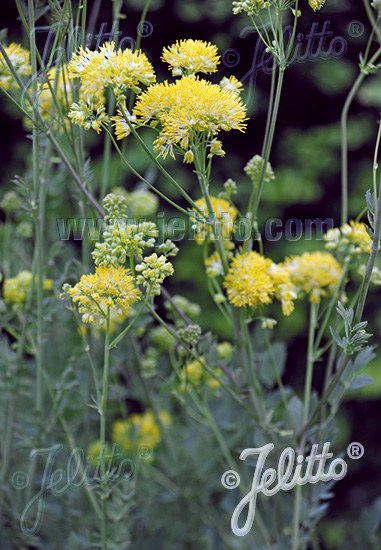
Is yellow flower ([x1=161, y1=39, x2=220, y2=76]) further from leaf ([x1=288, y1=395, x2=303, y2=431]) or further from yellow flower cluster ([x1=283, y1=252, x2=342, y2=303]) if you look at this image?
leaf ([x1=288, y1=395, x2=303, y2=431])

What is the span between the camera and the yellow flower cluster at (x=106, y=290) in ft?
2.39

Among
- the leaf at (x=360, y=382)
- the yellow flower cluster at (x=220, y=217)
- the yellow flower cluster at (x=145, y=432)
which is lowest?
the yellow flower cluster at (x=145, y=432)

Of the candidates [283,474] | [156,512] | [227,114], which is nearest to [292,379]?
[156,512]

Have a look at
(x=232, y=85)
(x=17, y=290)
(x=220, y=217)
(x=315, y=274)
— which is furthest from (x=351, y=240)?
(x=17, y=290)

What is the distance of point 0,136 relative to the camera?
212 centimetres

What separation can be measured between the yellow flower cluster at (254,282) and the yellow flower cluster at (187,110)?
0.69 feet

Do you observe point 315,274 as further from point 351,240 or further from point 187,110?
point 187,110

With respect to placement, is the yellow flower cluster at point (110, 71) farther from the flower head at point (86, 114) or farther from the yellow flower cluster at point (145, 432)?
the yellow flower cluster at point (145, 432)

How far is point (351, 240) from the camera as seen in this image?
1.01 metres

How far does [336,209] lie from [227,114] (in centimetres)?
141

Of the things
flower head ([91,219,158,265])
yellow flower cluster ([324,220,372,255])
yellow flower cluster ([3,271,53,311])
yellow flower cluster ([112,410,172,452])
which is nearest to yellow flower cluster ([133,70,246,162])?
flower head ([91,219,158,265])

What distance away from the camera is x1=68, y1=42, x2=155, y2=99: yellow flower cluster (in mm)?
704

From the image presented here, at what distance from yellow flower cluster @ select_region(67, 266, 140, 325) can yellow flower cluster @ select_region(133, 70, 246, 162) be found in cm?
17

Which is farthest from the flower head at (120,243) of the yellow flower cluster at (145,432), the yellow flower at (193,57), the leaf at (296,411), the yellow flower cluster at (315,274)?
the yellow flower cluster at (145,432)
